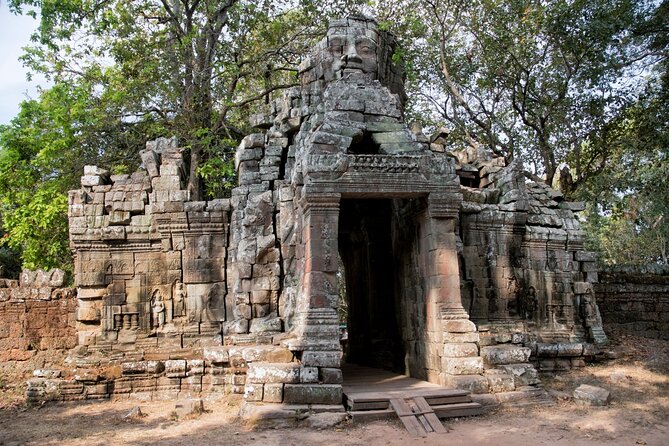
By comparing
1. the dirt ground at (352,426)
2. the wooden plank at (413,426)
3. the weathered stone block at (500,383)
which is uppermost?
the weathered stone block at (500,383)

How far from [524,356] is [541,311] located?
324cm

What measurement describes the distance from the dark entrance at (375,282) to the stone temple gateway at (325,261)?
51 mm

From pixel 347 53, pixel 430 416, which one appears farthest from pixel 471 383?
pixel 347 53

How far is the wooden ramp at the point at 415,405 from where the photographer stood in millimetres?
7215

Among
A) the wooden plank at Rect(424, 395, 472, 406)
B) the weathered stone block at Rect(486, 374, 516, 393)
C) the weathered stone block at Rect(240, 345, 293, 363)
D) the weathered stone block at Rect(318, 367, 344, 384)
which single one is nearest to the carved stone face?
the weathered stone block at Rect(240, 345, 293, 363)

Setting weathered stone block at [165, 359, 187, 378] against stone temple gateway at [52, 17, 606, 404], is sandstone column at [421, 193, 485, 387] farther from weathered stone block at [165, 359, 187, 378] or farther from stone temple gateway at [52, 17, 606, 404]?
weathered stone block at [165, 359, 187, 378]

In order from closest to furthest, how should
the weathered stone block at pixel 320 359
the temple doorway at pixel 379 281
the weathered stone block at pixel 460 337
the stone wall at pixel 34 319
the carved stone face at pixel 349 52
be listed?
the weathered stone block at pixel 320 359, the weathered stone block at pixel 460 337, the carved stone face at pixel 349 52, the temple doorway at pixel 379 281, the stone wall at pixel 34 319

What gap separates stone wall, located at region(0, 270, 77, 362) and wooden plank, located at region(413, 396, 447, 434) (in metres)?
7.39

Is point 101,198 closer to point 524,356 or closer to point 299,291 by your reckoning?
point 299,291

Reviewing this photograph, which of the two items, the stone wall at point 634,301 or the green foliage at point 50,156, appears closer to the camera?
the green foliage at point 50,156

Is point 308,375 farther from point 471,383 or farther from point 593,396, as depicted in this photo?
point 593,396

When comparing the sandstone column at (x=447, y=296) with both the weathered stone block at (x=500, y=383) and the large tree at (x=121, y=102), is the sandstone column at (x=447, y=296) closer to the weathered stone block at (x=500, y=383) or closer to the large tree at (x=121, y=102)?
the weathered stone block at (x=500, y=383)

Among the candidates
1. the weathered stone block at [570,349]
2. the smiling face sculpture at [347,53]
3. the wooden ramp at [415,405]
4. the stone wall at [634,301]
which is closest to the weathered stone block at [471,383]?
the wooden ramp at [415,405]

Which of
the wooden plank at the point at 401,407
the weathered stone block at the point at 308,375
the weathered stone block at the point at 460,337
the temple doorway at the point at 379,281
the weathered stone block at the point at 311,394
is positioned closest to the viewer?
the wooden plank at the point at 401,407
